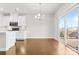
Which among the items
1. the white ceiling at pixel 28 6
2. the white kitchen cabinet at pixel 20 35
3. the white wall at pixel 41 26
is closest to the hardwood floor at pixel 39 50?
the white ceiling at pixel 28 6

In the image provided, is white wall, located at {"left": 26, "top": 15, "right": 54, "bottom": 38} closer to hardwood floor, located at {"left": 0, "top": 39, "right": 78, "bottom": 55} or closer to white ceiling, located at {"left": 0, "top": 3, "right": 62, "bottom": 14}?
white ceiling, located at {"left": 0, "top": 3, "right": 62, "bottom": 14}

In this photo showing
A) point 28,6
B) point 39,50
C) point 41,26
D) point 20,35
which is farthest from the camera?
point 41,26

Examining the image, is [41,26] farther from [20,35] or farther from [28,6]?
[28,6]

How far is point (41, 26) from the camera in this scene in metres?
14.1

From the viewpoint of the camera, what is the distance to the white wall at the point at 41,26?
1382 centimetres

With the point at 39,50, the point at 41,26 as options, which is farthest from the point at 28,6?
the point at 41,26

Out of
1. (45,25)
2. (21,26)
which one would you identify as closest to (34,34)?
(45,25)

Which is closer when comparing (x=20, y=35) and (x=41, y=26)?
(x=20, y=35)

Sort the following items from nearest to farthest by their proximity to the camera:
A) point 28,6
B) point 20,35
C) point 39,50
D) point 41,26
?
point 39,50 → point 28,6 → point 20,35 → point 41,26

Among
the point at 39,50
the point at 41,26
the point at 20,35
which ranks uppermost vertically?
the point at 41,26

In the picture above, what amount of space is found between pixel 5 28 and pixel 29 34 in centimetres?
299

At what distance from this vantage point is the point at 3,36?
615 centimetres

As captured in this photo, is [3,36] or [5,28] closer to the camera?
[3,36]

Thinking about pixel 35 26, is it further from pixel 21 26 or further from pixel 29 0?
pixel 29 0
